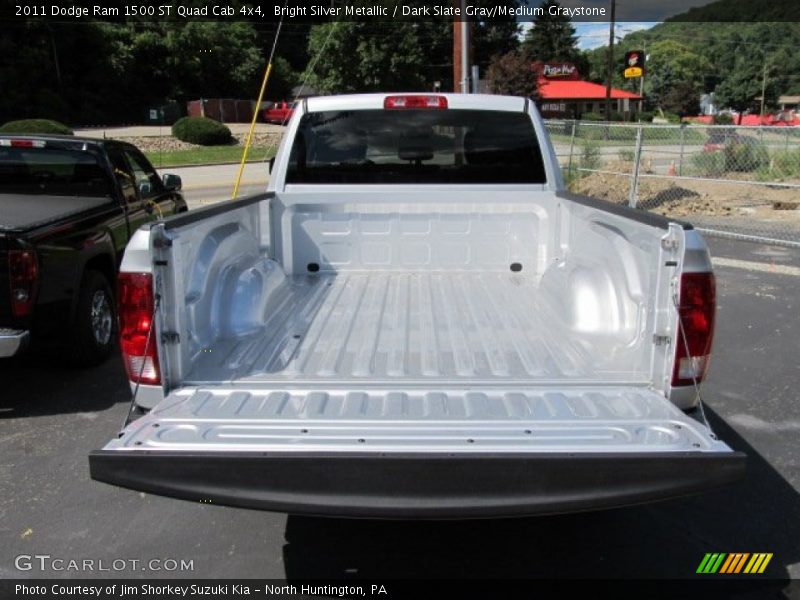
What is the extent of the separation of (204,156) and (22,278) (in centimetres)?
2726

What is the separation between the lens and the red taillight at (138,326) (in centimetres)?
268

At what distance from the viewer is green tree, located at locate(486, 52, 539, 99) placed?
169 ft

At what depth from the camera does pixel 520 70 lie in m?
52.2

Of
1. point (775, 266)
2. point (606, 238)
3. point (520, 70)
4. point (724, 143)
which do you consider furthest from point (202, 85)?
point (606, 238)

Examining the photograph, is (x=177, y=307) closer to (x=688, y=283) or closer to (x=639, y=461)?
(x=639, y=461)

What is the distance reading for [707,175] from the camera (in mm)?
16766

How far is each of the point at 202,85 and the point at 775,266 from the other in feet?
188

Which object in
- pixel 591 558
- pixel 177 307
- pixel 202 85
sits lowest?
pixel 591 558

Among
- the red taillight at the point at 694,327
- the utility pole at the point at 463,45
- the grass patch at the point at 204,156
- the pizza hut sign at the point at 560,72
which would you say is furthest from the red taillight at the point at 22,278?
the pizza hut sign at the point at 560,72

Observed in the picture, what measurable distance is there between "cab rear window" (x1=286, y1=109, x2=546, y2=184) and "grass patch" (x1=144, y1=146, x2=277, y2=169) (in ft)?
72.1

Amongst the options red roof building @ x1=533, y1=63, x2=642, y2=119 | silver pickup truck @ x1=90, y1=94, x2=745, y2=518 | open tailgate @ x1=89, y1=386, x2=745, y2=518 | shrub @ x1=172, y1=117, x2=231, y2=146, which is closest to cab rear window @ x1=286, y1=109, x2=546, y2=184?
silver pickup truck @ x1=90, y1=94, x2=745, y2=518

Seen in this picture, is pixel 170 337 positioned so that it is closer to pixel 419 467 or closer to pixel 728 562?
pixel 419 467

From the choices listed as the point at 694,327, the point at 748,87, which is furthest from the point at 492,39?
the point at 694,327
